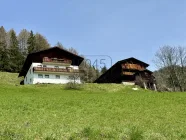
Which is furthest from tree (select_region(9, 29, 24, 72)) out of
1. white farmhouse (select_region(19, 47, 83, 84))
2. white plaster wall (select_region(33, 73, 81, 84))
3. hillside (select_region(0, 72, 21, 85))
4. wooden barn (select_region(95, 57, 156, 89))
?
white plaster wall (select_region(33, 73, 81, 84))

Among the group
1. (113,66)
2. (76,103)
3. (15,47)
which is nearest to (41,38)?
(15,47)

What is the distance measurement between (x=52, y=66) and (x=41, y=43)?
2090 inches

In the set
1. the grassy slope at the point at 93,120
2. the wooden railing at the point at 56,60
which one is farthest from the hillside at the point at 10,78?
the grassy slope at the point at 93,120

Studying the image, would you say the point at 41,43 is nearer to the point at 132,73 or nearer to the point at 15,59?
the point at 15,59

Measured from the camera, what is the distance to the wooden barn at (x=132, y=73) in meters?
77.6

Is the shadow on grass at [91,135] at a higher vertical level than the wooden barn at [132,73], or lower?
lower

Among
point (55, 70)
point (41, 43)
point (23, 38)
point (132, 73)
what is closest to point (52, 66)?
point (55, 70)

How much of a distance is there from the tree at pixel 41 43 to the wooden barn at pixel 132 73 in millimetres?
43798

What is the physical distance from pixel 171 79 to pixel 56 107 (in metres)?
59.2

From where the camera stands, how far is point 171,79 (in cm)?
8075

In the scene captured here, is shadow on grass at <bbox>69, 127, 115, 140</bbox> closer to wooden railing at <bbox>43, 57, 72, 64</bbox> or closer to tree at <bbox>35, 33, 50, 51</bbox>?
wooden railing at <bbox>43, 57, 72, 64</bbox>

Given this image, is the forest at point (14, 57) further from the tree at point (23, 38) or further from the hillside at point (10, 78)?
the hillside at point (10, 78)

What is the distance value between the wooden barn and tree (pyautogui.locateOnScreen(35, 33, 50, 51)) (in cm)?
4380

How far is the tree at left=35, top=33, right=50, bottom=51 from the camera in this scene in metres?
122
